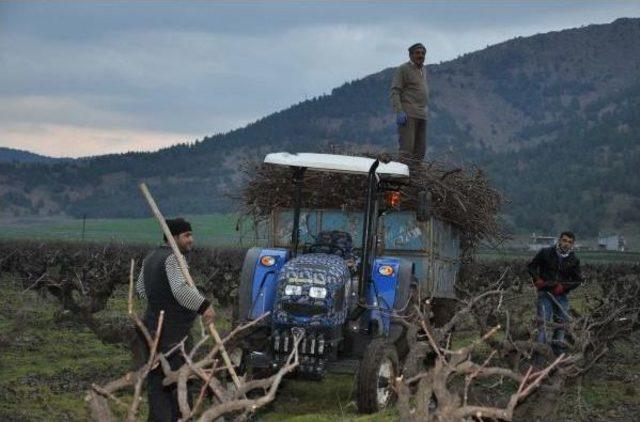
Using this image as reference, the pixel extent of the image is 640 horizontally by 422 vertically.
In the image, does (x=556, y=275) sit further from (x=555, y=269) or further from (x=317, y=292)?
(x=317, y=292)

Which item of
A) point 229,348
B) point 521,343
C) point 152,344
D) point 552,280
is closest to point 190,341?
point 229,348

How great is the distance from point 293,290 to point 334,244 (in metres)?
1.13

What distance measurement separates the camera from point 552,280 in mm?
13781

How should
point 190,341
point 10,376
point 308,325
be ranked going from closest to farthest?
1. point 190,341
2. point 308,325
3. point 10,376

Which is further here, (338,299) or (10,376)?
(10,376)

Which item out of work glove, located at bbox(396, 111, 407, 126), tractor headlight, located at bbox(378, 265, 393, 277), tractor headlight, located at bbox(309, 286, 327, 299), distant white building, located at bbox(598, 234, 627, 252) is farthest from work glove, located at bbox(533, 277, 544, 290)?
distant white building, located at bbox(598, 234, 627, 252)

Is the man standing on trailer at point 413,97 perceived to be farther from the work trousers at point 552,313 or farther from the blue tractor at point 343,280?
the work trousers at point 552,313

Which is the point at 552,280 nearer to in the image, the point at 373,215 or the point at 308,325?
the point at 373,215

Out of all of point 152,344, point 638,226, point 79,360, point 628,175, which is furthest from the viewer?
point 628,175

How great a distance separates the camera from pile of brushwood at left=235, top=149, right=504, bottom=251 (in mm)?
12734

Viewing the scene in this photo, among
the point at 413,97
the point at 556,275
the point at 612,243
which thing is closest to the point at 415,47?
the point at 413,97

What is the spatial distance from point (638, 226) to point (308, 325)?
150878 millimetres

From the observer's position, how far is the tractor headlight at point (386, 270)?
11.3 meters

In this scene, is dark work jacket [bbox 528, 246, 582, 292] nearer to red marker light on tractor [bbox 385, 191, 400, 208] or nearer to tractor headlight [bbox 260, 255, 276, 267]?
red marker light on tractor [bbox 385, 191, 400, 208]
